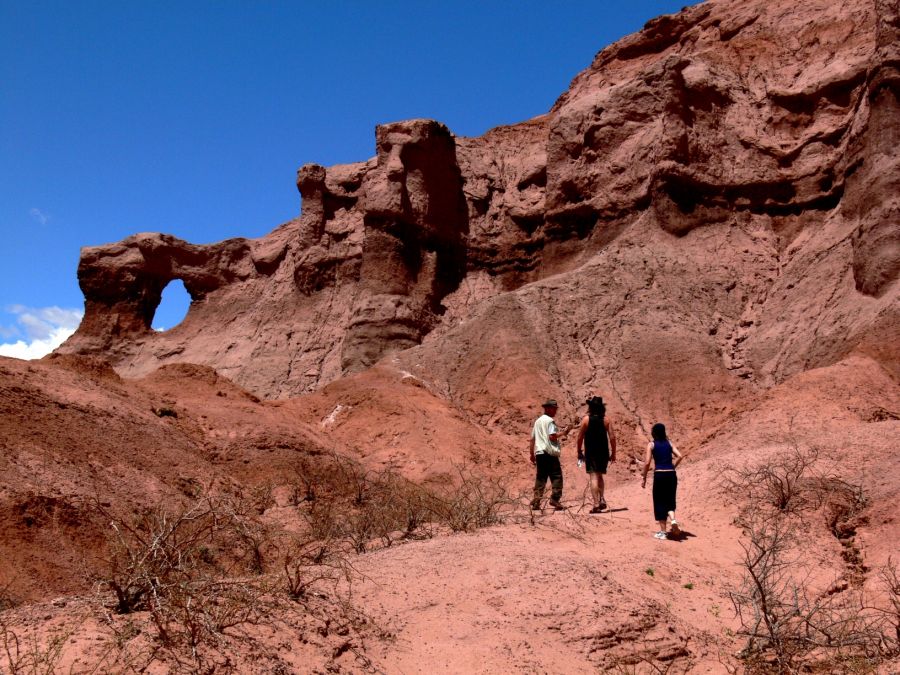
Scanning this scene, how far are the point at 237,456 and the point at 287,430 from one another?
74.7 inches

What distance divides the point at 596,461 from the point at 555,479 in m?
0.50

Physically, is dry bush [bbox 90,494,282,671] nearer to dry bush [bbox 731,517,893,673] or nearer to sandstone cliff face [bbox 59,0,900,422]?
dry bush [bbox 731,517,893,673]

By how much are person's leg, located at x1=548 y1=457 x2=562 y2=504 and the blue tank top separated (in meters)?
1.12

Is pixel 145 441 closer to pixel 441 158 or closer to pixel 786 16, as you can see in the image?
pixel 441 158

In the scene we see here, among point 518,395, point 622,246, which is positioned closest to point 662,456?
point 518,395

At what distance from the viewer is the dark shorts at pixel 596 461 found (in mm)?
8609

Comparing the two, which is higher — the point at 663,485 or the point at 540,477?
the point at 540,477

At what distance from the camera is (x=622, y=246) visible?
76.3ft

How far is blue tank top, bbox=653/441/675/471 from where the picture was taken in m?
7.86

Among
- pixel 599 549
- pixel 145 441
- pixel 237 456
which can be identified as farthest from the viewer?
pixel 237 456

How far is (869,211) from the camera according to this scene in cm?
1798

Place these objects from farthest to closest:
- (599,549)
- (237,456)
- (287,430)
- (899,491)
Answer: (287,430), (237,456), (899,491), (599,549)

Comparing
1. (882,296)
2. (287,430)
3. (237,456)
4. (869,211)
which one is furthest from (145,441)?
(869,211)

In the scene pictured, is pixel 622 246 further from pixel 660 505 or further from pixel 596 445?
pixel 660 505
